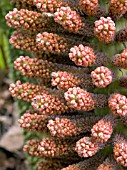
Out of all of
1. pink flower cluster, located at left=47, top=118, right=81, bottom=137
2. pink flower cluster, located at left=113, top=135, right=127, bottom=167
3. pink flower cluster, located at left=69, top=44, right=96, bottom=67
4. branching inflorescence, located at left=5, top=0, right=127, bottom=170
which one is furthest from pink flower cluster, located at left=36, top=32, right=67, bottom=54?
pink flower cluster, located at left=113, top=135, right=127, bottom=167

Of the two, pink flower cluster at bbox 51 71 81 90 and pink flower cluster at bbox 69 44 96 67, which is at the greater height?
pink flower cluster at bbox 69 44 96 67

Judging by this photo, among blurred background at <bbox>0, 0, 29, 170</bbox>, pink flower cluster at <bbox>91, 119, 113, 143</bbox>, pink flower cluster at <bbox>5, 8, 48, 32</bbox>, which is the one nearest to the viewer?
pink flower cluster at <bbox>91, 119, 113, 143</bbox>

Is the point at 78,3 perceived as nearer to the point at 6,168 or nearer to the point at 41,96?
the point at 41,96

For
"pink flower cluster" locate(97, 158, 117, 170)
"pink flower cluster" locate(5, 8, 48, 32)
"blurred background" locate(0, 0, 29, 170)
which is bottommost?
"blurred background" locate(0, 0, 29, 170)

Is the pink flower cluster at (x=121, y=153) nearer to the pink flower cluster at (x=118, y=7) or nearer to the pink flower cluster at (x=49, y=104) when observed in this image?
the pink flower cluster at (x=49, y=104)

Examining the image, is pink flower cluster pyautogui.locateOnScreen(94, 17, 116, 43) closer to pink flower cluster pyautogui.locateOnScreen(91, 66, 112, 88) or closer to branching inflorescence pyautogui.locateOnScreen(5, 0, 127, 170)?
branching inflorescence pyautogui.locateOnScreen(5, 0, 127, 170)

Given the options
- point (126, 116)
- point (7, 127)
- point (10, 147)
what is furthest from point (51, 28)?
point (7, 127)
